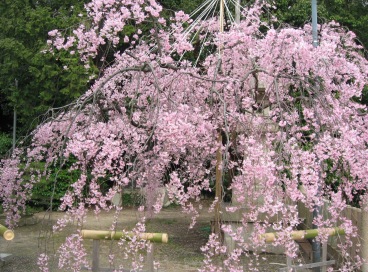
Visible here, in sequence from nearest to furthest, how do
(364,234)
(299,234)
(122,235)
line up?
(122,235), (299,234), (364,234)

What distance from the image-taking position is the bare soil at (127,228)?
564 centimetres

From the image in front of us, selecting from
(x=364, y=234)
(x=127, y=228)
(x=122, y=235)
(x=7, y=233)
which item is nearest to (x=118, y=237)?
(x=122, y=235)

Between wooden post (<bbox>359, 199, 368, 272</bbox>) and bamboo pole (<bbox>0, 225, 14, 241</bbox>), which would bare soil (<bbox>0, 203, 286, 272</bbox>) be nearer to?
bamboo pole (<bbox>0, 225, 14, 241</bbox>)

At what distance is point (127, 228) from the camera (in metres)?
6.86

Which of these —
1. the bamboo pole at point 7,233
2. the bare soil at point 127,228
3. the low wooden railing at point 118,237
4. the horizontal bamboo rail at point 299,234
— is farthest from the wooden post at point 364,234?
the bamboo pole at point 7,233

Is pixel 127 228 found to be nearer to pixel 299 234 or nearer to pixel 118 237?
pixel 118 237

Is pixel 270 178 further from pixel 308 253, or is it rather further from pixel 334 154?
pixel 308 253

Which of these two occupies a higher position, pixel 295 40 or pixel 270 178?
pixel 295 40

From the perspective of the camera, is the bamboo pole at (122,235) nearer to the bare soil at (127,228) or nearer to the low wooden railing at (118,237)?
the low wooden railing at (118,237)

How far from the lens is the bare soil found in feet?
18.5

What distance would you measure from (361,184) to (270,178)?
119cm

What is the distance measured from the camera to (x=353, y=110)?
4.57 m

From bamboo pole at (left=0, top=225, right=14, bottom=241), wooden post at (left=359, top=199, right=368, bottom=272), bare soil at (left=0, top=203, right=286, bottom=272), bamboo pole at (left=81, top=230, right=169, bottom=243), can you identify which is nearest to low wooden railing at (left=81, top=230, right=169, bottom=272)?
bamboo pole at (left=81, top=230, right=169, bottom=243)

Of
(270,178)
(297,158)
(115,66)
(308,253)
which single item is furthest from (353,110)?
(115,66)
